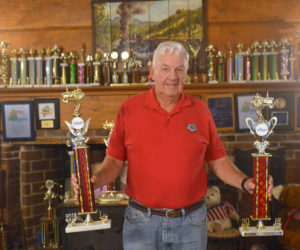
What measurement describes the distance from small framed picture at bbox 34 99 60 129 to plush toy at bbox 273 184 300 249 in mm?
1946

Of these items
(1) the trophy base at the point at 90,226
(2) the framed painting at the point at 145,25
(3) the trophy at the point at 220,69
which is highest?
(2) the framed painting at the point at 145,25

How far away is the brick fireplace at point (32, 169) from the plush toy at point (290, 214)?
1.38ft

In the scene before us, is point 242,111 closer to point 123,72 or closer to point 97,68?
point 123,72

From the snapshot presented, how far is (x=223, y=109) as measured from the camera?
136 inches

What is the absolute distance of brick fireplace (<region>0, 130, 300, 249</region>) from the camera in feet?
11.4

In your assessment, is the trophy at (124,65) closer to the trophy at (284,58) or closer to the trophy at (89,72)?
the trophy at (89,72)

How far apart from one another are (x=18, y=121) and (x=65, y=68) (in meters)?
0.63

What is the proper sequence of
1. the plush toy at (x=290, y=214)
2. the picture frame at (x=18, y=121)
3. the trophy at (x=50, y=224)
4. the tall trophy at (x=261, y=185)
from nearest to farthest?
the tall trophy at (x=261, y=185)
the plush toy at (x=290, y=214)
the trophy at (x=50, y=224)
the picture frame at (x=18, y=121)

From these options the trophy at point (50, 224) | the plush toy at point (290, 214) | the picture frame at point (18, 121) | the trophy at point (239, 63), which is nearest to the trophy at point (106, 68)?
the picture frame at point (18, 121)

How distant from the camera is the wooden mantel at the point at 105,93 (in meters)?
3.38

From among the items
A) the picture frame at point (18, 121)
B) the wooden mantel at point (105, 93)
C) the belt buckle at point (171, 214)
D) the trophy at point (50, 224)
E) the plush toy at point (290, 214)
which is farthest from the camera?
the picture frame at point (18, 121)

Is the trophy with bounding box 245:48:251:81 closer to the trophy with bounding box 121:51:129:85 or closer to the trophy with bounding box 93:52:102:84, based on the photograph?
the trophy with bounding box 121:51:129:85

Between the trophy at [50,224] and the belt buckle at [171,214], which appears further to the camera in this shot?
the trophy at [50,224]

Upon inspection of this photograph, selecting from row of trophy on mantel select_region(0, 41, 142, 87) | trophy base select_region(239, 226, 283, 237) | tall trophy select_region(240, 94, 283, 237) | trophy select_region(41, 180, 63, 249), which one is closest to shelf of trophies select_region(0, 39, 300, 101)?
row of trophy on mantel select_region(0, 41, 142, 87)
